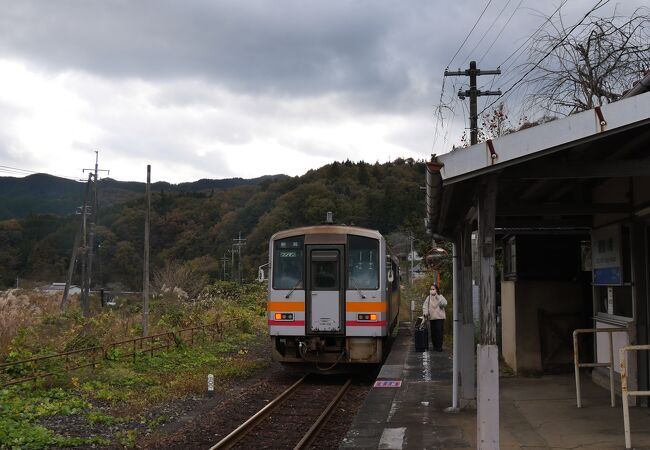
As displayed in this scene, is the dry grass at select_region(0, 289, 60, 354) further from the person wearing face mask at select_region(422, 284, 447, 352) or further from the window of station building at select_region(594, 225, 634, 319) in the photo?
the window of station building at select_region(594, 225, 634, 319)

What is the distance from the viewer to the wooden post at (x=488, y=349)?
5250 millimetres

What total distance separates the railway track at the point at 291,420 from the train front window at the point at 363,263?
1989 mm

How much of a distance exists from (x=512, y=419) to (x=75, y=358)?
28.4 feet

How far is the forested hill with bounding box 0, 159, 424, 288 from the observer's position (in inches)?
2072

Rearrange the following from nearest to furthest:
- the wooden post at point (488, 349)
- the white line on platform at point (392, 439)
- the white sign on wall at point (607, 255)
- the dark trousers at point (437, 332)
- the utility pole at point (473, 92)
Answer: the wooden post at point (488, 349)
the white line on platform at point (392, 439)
the white sign on wall at point (607, 255)
the dark trousers at point (437, 332)
the utility pole at point (473, 92)

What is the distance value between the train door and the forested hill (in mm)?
20731

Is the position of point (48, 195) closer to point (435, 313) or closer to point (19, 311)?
point (19, 311)

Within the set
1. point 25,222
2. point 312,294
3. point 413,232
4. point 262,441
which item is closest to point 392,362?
point 312,294

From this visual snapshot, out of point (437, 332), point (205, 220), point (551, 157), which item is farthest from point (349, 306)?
point (205, 220)

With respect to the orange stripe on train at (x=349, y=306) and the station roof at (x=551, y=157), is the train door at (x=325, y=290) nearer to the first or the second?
the orange stripe on train at (x=349, y=306)

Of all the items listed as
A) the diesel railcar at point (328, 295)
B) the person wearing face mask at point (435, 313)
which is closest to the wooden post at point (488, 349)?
the diesel railcar at point (328, 295)

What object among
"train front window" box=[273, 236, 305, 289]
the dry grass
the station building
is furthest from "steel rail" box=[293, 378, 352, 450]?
the dry grass

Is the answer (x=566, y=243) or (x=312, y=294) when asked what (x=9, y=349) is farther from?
(x=566, y=243)

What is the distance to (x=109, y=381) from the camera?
12055mm
